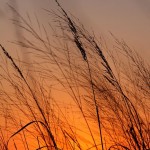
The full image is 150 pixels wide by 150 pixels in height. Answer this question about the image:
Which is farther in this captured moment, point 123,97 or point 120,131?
point 120,131

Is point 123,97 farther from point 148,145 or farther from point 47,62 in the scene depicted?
point 47,62

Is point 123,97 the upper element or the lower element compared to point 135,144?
upper

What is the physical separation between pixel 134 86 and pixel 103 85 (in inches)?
10.5

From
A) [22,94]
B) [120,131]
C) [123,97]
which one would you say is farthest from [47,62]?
[120,131]

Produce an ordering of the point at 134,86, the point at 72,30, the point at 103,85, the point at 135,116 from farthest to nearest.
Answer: the point at 134,86, the point at 103,85, the point at 135,116, the point at 72,30

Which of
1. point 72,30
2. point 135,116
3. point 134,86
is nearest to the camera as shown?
point 72,30

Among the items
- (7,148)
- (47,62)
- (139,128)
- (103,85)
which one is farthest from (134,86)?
(7,148)

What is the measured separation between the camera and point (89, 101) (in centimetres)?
208

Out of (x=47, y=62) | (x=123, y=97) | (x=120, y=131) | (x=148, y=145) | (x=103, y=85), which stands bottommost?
(x=148, y=145)

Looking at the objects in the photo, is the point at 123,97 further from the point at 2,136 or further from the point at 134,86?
the point at 2,136

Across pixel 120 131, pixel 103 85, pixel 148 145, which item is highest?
pixel 103 85

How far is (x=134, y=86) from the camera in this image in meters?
2.18

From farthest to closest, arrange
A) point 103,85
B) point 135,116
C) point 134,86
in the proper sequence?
point 134,86 → point 103,85 → point 135,116

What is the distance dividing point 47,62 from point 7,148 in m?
0.55
